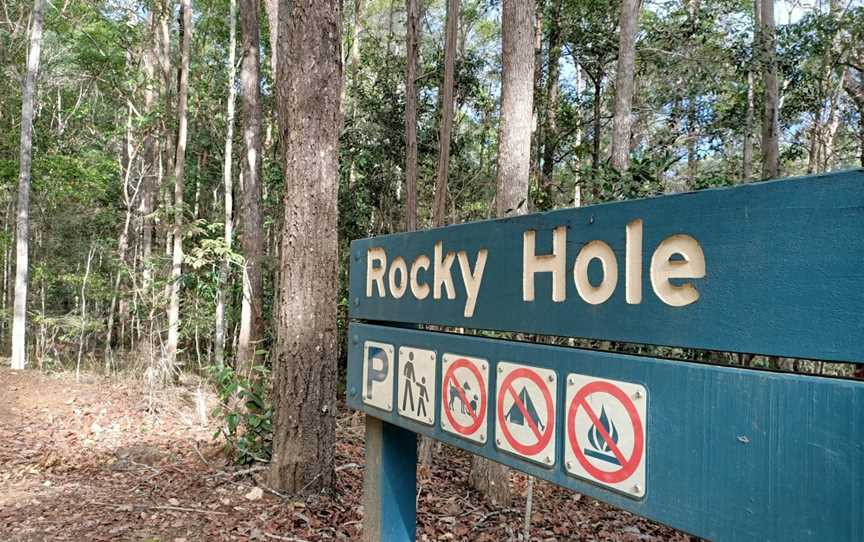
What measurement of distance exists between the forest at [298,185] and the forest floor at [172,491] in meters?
0.03

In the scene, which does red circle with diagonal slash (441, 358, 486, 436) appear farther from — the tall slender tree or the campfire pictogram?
the tall slender tree

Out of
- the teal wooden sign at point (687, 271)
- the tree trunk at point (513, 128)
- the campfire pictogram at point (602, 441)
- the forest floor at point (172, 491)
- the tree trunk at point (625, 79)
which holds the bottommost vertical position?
the forest floor at point (172, 491)

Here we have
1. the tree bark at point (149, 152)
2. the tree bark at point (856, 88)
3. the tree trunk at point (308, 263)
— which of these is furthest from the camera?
the tree bark at point (149, 152)

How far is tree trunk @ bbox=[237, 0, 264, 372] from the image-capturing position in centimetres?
859

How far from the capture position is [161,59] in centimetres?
1437

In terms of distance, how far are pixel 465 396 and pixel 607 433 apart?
1.54 feet

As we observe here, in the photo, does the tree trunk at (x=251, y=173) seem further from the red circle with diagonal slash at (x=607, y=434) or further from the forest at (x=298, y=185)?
the red circle with diagonal slash at (x=607, y=434)

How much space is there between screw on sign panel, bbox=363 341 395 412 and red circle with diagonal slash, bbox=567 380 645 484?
2.45 ft

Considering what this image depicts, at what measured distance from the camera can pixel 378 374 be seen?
1920 millimetres

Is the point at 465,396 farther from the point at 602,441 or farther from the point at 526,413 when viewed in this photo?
the point at 602,441

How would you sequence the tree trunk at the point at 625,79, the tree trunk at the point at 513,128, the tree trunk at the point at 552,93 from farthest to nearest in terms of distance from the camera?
the tree trunk at the point at 552,93 < the tree trunk at the point at 625,79 < the tree trunk at the point at 513,128

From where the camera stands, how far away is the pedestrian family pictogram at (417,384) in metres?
1.67

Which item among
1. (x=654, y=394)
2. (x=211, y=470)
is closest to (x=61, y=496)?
(x=211, y=470)

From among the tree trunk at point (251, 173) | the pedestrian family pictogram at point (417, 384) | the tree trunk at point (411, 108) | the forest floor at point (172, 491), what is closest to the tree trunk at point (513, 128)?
the forest floor at point (172, 491)
